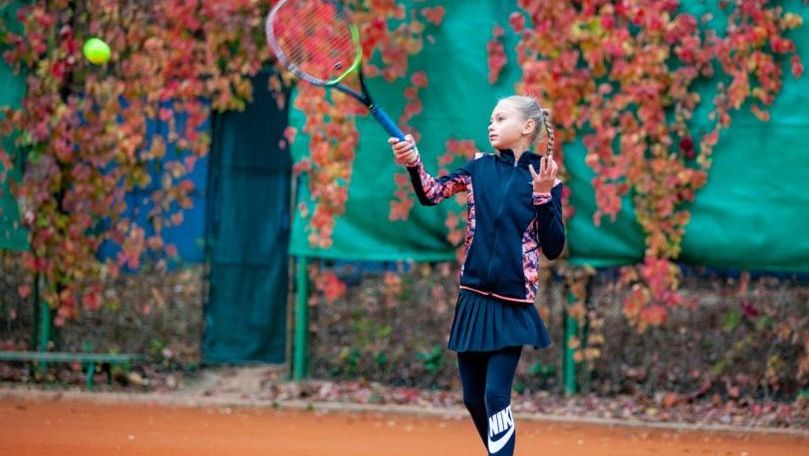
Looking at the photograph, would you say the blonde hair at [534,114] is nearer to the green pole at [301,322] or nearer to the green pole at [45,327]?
the green pole at [301,322]

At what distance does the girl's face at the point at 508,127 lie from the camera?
15.3 feet

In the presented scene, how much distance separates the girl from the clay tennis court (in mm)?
1723

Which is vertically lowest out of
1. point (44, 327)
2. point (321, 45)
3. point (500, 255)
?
point (44, 327)

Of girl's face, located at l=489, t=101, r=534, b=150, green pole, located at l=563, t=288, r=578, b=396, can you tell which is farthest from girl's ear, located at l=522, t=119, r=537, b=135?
green pole, located at l=563, t=288, r=578, b=396

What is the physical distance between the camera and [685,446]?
6605 millimetres

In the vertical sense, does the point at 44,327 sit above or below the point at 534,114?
below

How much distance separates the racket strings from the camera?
18.2ft

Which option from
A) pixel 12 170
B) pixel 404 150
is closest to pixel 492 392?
pixel 404 150

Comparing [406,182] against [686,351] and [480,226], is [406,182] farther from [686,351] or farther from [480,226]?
[480,226]

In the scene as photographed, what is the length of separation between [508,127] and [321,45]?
195 cm

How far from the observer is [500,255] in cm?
462

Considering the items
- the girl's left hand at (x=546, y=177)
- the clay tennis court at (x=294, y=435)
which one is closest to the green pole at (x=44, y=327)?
the clay tennis court at (x=294, y=435)

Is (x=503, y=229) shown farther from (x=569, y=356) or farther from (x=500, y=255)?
(x=569, y=356)

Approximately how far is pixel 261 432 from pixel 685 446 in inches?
83.5
